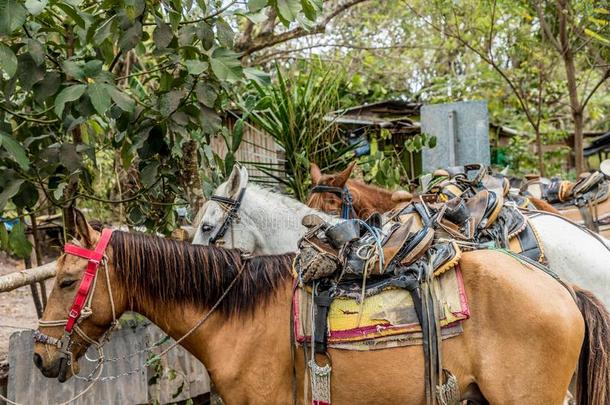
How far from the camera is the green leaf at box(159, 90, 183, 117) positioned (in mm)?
3510

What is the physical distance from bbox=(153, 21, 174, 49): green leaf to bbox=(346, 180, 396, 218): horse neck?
217cm

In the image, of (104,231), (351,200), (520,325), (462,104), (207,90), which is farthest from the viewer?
(462,104)

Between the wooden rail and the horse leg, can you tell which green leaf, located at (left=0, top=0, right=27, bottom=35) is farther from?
the horse leg

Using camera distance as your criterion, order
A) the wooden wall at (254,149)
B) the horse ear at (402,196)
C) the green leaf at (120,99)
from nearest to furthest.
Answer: the green leaf at (120,99), the horse ear at (402,196), the wooden wall at (254,149)

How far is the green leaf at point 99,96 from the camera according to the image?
3.08 meters

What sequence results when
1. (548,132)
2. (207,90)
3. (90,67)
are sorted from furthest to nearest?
(548,132) → (207,90) → (90,67)

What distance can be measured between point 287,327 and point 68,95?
1694 millimetres

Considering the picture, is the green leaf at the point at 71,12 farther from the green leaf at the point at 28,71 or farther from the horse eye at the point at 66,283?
the horse eye at the point at 66,283

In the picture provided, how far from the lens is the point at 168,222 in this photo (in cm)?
502

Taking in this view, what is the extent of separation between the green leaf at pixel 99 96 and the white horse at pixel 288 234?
124cm

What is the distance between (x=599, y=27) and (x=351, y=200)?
5642 mm

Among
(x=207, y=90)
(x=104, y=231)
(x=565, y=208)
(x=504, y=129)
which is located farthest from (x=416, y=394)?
(x=504, y=129)

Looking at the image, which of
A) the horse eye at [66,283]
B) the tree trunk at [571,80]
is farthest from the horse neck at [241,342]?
the tree trunk at [571,80]

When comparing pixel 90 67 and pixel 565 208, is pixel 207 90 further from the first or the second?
pixel 565 208
